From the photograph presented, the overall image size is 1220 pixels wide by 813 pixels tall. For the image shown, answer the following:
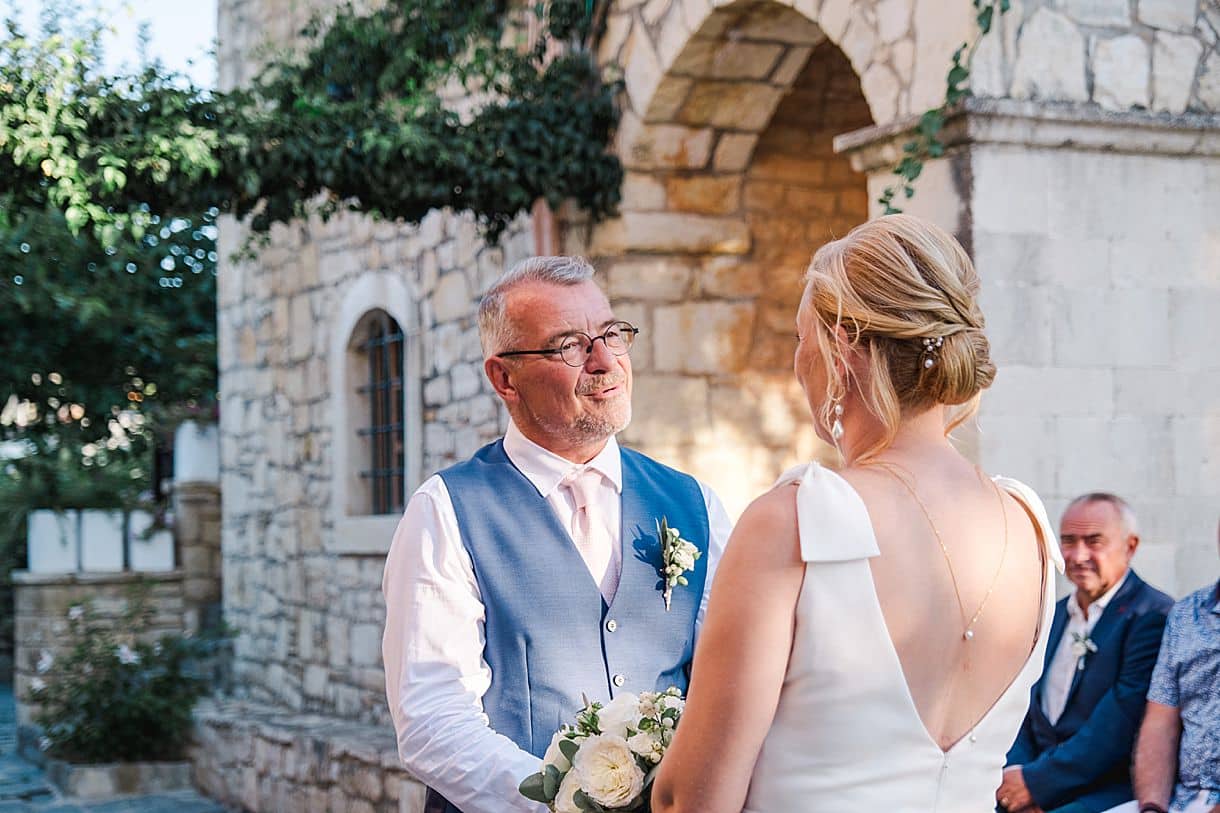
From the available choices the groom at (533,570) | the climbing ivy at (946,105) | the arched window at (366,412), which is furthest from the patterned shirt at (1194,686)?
the arched window at (366,412)

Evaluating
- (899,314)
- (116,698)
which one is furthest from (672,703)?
(116,698)

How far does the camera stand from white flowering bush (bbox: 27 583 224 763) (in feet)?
27.9

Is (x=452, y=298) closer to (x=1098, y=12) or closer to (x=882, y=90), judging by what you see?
(x=882, y=90)

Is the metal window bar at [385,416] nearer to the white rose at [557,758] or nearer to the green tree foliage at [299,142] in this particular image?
the green tree foliage at [299,142]

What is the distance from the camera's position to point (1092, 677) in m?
4.01

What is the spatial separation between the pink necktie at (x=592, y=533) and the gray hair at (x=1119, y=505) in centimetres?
212

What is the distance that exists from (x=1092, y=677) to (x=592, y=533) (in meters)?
2.14

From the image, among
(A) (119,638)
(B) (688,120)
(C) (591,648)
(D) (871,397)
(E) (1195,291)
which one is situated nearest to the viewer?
(D) (871,397)

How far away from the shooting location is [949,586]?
163 cm

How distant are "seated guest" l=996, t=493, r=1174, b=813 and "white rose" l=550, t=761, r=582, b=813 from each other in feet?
7.89

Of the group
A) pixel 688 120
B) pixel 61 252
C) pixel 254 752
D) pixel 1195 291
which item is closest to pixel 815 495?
pixel 1195 291

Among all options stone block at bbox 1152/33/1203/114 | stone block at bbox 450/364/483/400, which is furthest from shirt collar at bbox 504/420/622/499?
stone block at bbox 450/364/483/400

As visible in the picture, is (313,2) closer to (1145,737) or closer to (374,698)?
(374,698)

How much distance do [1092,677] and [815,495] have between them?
8.99 feet
